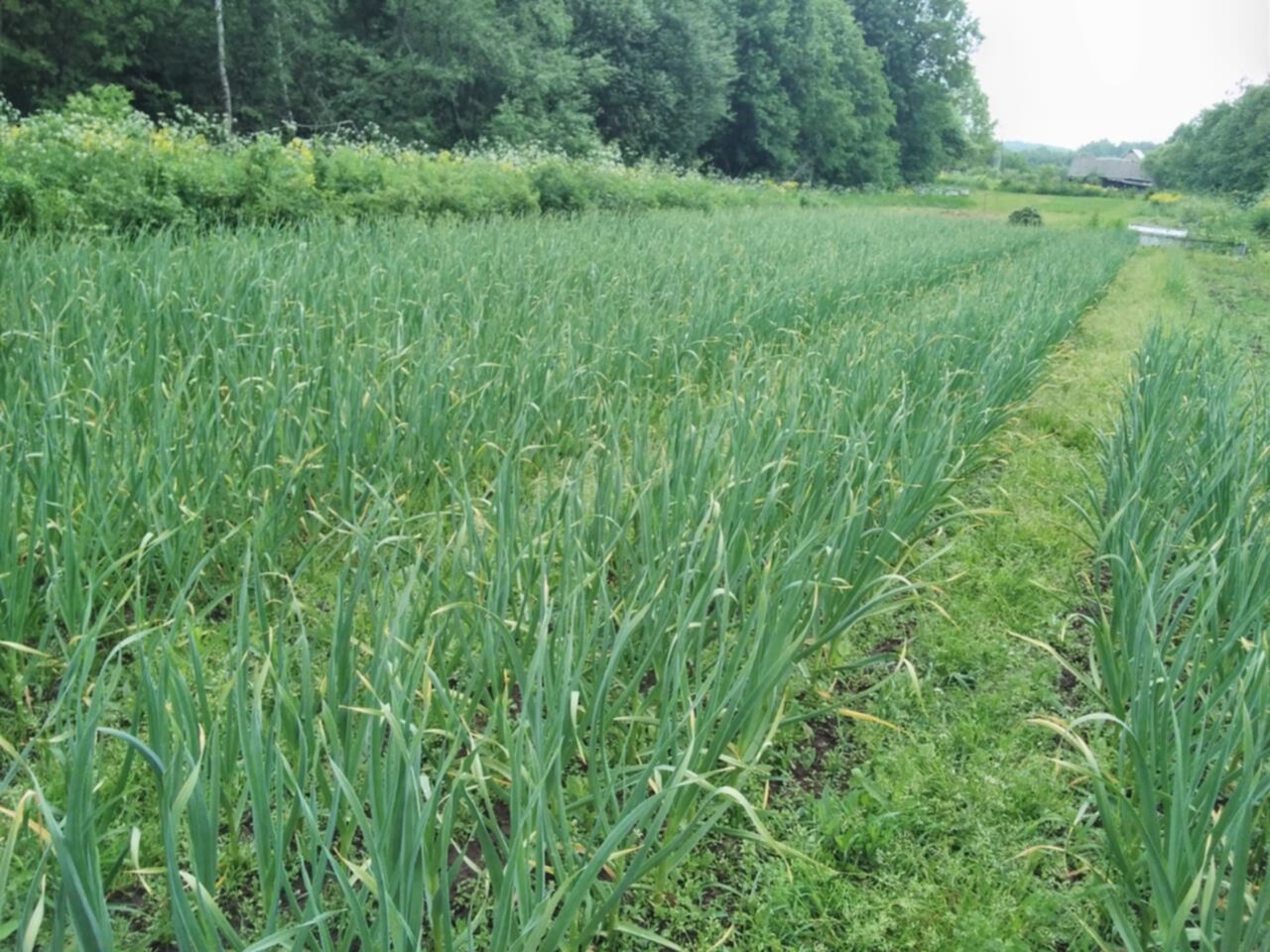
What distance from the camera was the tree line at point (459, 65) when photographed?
17172 mm

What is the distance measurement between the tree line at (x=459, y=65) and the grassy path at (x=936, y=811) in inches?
691

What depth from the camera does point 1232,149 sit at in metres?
32.2

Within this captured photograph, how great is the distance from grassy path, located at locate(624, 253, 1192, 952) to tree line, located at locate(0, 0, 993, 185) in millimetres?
17539

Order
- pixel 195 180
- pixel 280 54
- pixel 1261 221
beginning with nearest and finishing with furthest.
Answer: pixel 195 180 < pixel 280 54 < pixel 1261 221

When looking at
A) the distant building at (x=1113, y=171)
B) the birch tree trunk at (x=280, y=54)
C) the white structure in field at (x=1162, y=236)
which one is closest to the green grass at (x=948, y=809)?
the birch tree trunk at (x=280, y=54)

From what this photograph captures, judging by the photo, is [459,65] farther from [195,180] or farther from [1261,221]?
[1261,221]

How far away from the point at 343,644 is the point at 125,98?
1126 cm

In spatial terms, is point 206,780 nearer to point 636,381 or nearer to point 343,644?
point 343,644

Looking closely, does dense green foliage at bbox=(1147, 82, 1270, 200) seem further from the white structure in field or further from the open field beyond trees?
the open field beyond trees

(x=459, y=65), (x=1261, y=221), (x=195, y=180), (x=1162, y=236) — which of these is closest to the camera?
(x=195, y=180)

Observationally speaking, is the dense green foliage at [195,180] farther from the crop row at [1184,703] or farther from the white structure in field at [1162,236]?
the white structure in field at [1162,236]

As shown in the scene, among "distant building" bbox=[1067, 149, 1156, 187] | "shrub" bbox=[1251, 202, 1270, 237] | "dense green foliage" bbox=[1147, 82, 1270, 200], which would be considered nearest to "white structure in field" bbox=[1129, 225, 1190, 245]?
"shrub" bbox=[1251, 202, 1270, 237]

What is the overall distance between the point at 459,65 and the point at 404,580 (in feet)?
64.9

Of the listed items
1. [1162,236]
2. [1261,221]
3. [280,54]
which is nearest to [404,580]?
[280,54]
